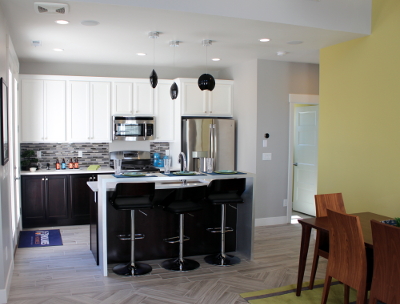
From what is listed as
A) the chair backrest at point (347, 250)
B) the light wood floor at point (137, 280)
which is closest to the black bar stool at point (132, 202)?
the light wood floor at point (137, 280)

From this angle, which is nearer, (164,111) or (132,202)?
(132,202)

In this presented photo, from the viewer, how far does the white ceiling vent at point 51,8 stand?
136 inches

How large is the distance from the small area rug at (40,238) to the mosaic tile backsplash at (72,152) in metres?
1.31

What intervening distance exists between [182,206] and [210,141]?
235 cm

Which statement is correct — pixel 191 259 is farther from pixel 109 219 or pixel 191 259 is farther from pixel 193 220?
pixel 109 219

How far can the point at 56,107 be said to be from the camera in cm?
625

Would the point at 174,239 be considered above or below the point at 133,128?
below

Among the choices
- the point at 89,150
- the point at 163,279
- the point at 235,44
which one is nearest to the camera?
the point at 163,279

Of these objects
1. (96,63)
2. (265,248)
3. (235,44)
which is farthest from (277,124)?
(96,63)

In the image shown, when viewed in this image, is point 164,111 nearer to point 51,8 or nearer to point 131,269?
point 131,269

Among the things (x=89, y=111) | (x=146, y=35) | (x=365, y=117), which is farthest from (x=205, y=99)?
(x=365, y=117)

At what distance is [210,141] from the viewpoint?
20.8 feet

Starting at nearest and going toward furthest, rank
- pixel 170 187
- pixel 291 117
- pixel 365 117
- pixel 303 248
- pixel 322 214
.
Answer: pixel 303 248, pixel 322 214, pixel 170 187, pixel 365 117, pixel 291 117

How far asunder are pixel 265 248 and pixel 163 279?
1618mm
